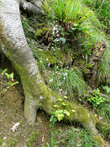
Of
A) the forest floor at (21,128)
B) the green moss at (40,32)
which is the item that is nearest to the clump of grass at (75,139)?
the forest floor at (21,128)

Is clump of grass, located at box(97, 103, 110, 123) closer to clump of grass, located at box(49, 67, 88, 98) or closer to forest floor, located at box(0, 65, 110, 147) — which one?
clump of grass, located at box(49, 67, 88, 98)

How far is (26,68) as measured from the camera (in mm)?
1767

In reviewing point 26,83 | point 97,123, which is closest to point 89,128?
point 97,123

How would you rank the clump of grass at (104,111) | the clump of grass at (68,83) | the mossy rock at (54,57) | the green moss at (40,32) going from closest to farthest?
the clump of grass at (68,83), the mossy rock at (54,57), the green moss at (40,32), the clump of grass at (104,111)

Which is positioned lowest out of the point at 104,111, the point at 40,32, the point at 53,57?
the point at 104,111

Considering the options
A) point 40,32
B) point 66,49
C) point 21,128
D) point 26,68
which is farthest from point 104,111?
point 40,32

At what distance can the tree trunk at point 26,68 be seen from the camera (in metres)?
1.60

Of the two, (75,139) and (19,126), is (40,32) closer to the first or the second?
(19,126)

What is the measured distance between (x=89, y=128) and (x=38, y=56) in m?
1.70

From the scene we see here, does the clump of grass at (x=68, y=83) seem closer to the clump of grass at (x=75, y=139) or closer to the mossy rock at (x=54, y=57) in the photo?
the mossy rock at (x=54, y=57)

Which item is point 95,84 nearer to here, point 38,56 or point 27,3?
point 38,56

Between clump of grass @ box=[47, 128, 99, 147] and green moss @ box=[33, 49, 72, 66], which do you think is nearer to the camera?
clump of grass @ box=[47, 128, 99, 147]

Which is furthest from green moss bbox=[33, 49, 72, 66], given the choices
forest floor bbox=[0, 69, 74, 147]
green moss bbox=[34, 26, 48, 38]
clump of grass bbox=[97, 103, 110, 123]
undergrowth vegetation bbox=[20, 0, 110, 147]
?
clump of grass bbox=[97, 103, 110, 123]

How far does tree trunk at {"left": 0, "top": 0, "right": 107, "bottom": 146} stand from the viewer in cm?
160
